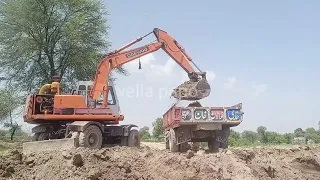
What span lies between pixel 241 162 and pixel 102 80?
26.7 ft

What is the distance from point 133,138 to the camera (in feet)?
54.2

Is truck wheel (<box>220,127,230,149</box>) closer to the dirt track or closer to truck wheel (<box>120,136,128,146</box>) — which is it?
truck wheel (<box>120,136,128,146</box>)

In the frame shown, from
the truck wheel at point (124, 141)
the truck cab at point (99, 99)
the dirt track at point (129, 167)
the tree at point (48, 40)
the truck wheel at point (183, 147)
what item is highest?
Result: the tree at point (48, 40)

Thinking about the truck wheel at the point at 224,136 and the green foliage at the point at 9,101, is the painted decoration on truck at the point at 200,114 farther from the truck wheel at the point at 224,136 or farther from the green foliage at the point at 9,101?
the green foliage at the point at 9,101

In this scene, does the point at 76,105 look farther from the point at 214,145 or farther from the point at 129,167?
the point at 129,167

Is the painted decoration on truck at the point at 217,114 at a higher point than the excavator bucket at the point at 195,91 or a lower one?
lower

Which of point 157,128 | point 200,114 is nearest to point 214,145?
point 200,114

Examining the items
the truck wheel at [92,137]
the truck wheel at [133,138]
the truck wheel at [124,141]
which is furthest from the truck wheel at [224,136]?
the truck wheel at [92,137]

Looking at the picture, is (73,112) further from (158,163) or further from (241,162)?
(241,162)

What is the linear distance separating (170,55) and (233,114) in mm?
4463

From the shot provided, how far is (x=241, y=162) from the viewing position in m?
10.1

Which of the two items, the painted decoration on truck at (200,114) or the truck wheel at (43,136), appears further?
the truck wheel at (43,136)

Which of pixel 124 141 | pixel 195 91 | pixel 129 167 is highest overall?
pixel 195 91

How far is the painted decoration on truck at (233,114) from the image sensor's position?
52.4ft
